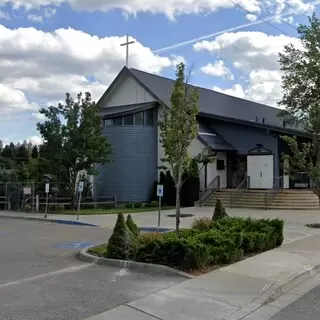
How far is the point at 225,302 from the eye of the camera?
7301 mm

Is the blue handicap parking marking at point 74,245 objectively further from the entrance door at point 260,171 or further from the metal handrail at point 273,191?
the entrance door at point 260,171

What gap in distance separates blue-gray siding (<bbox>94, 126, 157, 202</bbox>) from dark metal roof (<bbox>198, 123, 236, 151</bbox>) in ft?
13.0

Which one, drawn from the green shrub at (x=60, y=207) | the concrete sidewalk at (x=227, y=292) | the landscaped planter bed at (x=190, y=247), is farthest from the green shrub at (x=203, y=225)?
the green shrub at (x=60, y=207)

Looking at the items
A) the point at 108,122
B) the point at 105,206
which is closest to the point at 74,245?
the point at 105,206

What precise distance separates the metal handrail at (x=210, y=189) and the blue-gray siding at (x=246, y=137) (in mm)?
3042

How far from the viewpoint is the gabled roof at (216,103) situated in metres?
35.5

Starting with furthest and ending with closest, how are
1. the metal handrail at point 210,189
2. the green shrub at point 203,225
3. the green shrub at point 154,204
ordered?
the green shrub at point 154,204
the metal handrail at point 210,189
the green shrub at point 203,225

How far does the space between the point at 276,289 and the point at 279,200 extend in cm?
2091

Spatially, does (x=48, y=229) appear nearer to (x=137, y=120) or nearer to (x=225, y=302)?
(x=225, y=302)

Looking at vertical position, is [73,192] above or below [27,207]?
above

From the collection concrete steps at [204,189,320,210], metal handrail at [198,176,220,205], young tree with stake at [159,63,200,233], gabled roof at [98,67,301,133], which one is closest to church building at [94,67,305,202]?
gabled roof at [98,67,301,133]

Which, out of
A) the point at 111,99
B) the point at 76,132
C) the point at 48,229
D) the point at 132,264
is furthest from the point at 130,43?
the point at 132,264

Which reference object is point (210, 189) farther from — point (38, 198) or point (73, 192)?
point (38, 198)

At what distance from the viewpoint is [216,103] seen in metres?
42.2
